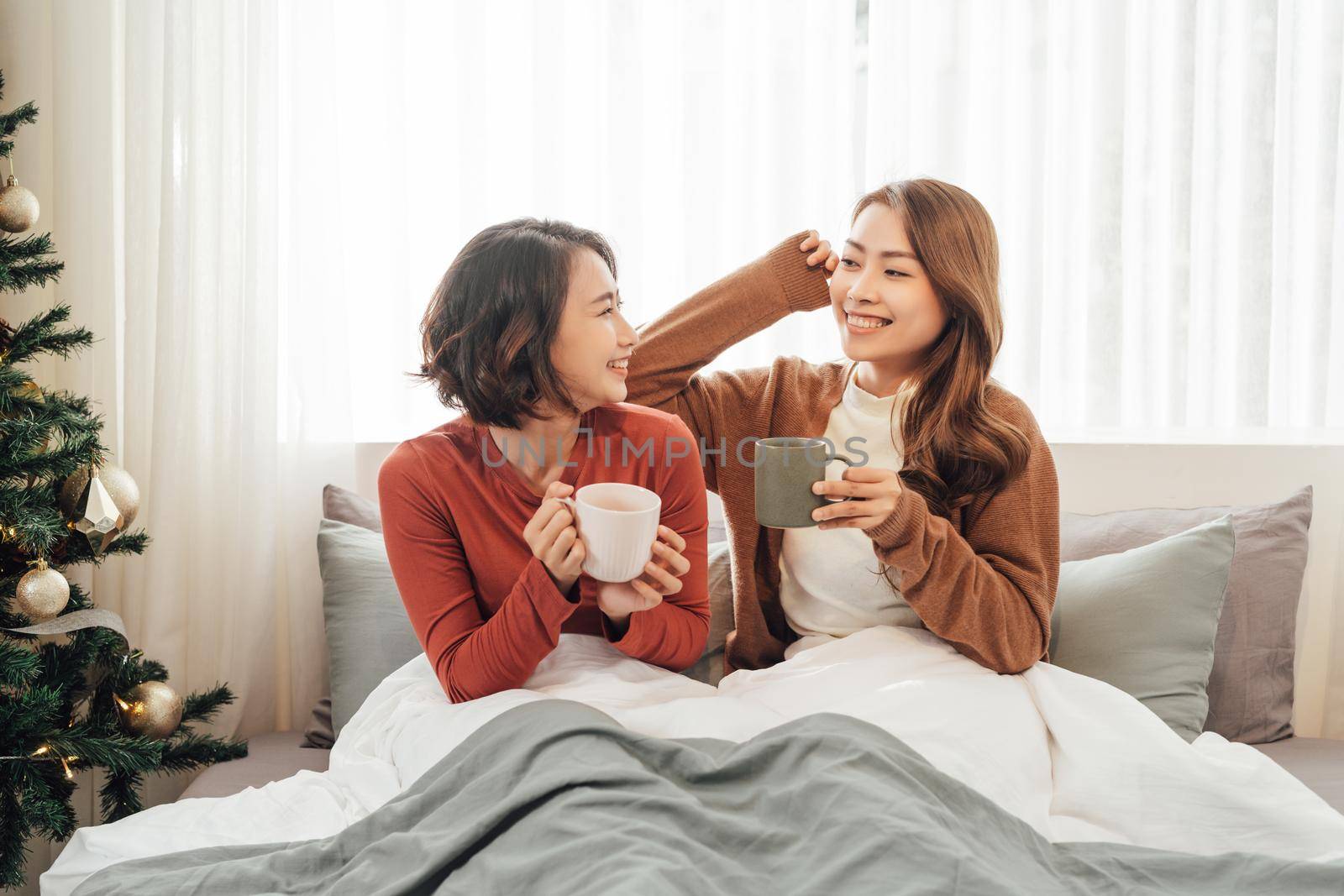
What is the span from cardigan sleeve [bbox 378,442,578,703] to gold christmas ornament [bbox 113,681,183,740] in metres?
0.63

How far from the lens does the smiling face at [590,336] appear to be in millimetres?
1512

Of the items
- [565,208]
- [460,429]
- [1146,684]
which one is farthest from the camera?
[565,208]

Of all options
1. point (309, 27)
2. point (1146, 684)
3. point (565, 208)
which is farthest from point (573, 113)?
point (1146, 684)

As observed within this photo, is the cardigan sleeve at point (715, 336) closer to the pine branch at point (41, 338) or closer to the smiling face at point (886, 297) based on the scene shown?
the smiling face at point (886, 297)

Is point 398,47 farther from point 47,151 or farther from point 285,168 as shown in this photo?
point 47,151

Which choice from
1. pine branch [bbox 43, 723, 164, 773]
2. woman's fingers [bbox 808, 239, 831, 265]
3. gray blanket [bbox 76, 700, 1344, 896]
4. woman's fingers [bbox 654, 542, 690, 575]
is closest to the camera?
gray blanket [bbox 76, 700, 1344, 896]

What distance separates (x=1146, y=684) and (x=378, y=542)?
1.42 metres

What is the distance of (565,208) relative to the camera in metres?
2.31

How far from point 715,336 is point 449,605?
67 cm

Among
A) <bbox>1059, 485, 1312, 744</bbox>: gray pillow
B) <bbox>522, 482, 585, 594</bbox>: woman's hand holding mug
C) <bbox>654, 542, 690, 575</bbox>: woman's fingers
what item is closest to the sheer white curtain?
<bbox>1059, 485, 1312, 744</bbox>: gray pillow

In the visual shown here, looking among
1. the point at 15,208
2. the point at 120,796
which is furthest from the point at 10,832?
the point at 15,208

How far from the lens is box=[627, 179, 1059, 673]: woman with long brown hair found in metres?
1.50

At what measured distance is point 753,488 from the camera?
175cm

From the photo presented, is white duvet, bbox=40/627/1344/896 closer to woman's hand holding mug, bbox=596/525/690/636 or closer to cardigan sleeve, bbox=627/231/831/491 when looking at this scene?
woman's hand holding mug, bbox=596/525/690/636
